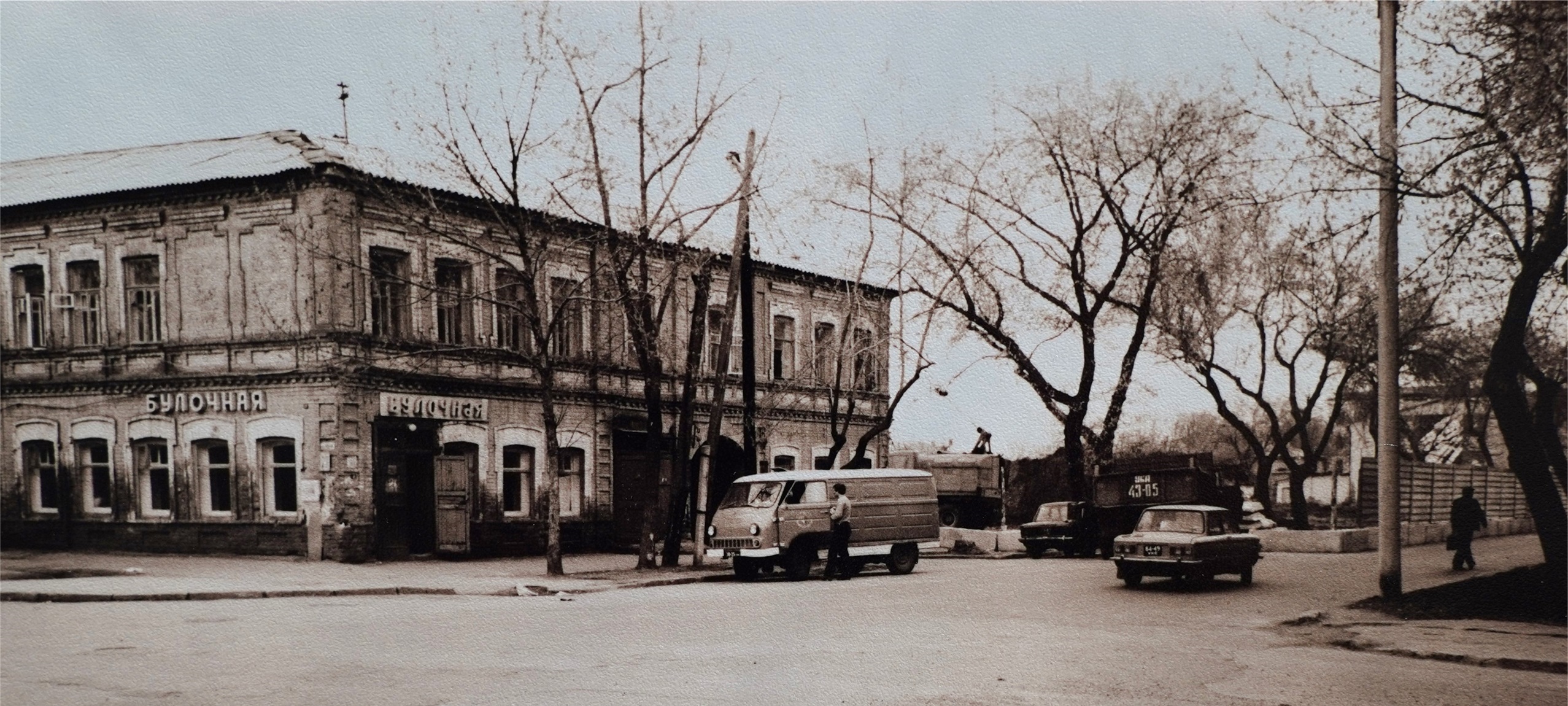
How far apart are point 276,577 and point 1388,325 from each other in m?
15.7

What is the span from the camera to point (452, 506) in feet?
79.1

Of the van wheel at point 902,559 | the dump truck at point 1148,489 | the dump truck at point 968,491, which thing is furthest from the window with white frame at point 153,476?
the dump truck at point 968,491

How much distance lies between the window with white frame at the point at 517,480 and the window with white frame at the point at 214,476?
208 inches

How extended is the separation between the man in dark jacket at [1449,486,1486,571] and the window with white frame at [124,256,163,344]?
21.3 meters

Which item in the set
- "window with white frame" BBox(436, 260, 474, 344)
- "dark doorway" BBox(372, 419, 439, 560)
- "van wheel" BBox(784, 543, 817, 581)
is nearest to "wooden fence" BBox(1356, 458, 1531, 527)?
"van wheel" BBox(784, 543, 817, 581)

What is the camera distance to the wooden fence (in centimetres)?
895

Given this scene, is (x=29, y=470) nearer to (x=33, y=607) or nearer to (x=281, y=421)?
(x=281, y=421)

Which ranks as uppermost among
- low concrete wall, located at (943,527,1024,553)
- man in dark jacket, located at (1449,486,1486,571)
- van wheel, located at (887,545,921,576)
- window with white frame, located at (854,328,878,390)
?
window with white frame, located at (854,328,878,390)

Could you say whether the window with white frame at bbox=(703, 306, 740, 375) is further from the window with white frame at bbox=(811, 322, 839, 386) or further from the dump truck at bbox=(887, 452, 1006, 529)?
the dump truck at bbox=(887, 452, 1006, 529)

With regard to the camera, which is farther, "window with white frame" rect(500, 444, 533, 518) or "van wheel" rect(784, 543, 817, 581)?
"window with white frame" rect(500, 444, 533, 518)

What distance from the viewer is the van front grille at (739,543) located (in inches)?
796

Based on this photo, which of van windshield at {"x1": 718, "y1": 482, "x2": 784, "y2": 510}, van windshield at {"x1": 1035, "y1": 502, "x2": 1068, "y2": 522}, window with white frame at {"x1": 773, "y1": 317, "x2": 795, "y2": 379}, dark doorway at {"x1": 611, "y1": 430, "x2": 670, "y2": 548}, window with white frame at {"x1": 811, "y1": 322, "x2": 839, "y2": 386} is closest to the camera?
van windshield at {"x1": 718, "y1": 482, "x2": 784, "y2": 510}

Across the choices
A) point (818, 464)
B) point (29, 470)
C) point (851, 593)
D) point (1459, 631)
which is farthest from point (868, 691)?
point (818, 464)

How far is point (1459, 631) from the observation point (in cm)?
926
